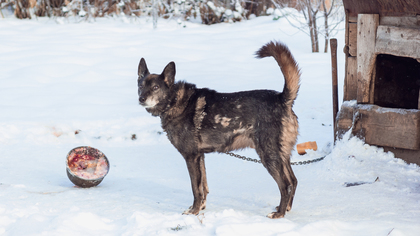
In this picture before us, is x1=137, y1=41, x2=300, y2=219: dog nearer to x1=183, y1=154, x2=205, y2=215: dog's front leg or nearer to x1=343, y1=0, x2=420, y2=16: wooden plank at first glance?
x1=183, y1=154, x2=205, y2=215: dog's front leg

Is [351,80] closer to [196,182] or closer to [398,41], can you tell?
[398,41]

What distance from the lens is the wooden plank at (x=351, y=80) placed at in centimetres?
522

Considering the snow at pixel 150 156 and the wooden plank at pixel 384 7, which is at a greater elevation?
the wooden plank at pixel 384 7

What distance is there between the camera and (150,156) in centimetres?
590

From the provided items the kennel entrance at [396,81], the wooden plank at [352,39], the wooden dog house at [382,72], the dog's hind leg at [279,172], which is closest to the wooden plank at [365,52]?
the wooden dog house at [382,72]

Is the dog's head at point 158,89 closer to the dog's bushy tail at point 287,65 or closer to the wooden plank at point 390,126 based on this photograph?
the dog's bushy tail at point 287,65

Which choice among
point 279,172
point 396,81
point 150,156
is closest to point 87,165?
point 150,156

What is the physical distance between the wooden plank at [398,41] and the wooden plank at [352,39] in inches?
14.1

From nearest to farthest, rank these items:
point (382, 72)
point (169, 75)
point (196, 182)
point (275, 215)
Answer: point (275, 215) → point (196, 182) → point (169, 75) → point (382, 72)

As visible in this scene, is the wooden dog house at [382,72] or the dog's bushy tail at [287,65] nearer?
the dog's bushy tail at [287,65]

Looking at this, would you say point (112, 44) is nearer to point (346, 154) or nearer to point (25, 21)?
point (25, 21)

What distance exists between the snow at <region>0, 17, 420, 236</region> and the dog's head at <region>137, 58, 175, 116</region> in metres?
1.01

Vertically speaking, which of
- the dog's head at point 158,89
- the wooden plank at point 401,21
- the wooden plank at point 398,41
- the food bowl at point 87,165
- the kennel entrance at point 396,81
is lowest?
the food bowl at point 87,165

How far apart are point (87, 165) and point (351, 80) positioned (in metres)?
3.44
